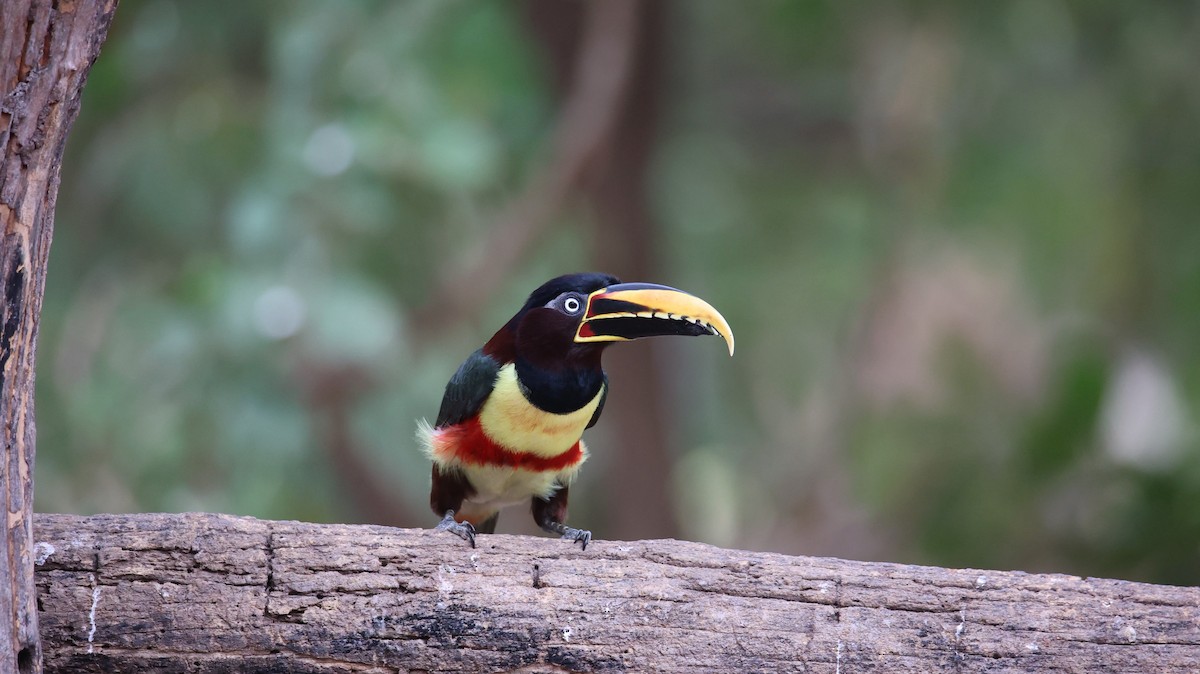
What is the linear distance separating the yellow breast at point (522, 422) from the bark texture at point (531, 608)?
0.56 m

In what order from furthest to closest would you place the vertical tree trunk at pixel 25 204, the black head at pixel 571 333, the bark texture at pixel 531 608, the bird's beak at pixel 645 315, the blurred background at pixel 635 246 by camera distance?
1. the blurred background at pixel 635 246
2. the black head at pixel 571 333
3. the bird's beak at pixel 645 315
4. the bark texture at pixel 531 608
5. the vertical tree trunk at pixel 25 204

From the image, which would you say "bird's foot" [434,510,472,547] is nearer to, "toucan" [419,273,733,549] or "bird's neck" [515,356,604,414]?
"toucan" [419,273,733,549]

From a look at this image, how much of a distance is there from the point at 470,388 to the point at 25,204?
1474 mm

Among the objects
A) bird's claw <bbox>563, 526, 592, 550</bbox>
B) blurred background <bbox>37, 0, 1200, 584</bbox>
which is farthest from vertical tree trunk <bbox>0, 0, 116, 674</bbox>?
blurred background <bbox>37, 0, 1200, 584</bbox>

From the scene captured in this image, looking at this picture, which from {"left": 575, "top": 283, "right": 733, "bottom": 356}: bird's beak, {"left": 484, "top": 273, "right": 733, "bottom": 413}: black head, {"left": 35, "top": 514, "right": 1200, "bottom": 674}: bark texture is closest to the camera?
Answer: {"left": 35, "top": 514, "right": 1200, "bottom": 674}: bark texture

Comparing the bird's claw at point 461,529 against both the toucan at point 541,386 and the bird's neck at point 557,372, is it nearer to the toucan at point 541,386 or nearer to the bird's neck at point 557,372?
the toucan at point 541,386

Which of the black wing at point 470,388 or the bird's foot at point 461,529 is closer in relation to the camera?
the bird's foot at point 461,529

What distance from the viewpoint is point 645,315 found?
3.18 meters

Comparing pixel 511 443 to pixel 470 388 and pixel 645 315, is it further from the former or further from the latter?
pixel 645 315

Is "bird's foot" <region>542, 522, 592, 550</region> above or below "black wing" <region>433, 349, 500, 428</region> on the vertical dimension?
below

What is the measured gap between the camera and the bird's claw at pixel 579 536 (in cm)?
290

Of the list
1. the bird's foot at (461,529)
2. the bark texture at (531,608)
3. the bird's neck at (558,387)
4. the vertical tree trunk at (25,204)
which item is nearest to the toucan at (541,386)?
the bird's neck at (558,387)

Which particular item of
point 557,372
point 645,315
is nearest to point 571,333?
point 557,372

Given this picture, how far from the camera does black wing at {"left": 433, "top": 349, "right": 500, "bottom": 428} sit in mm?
3436
